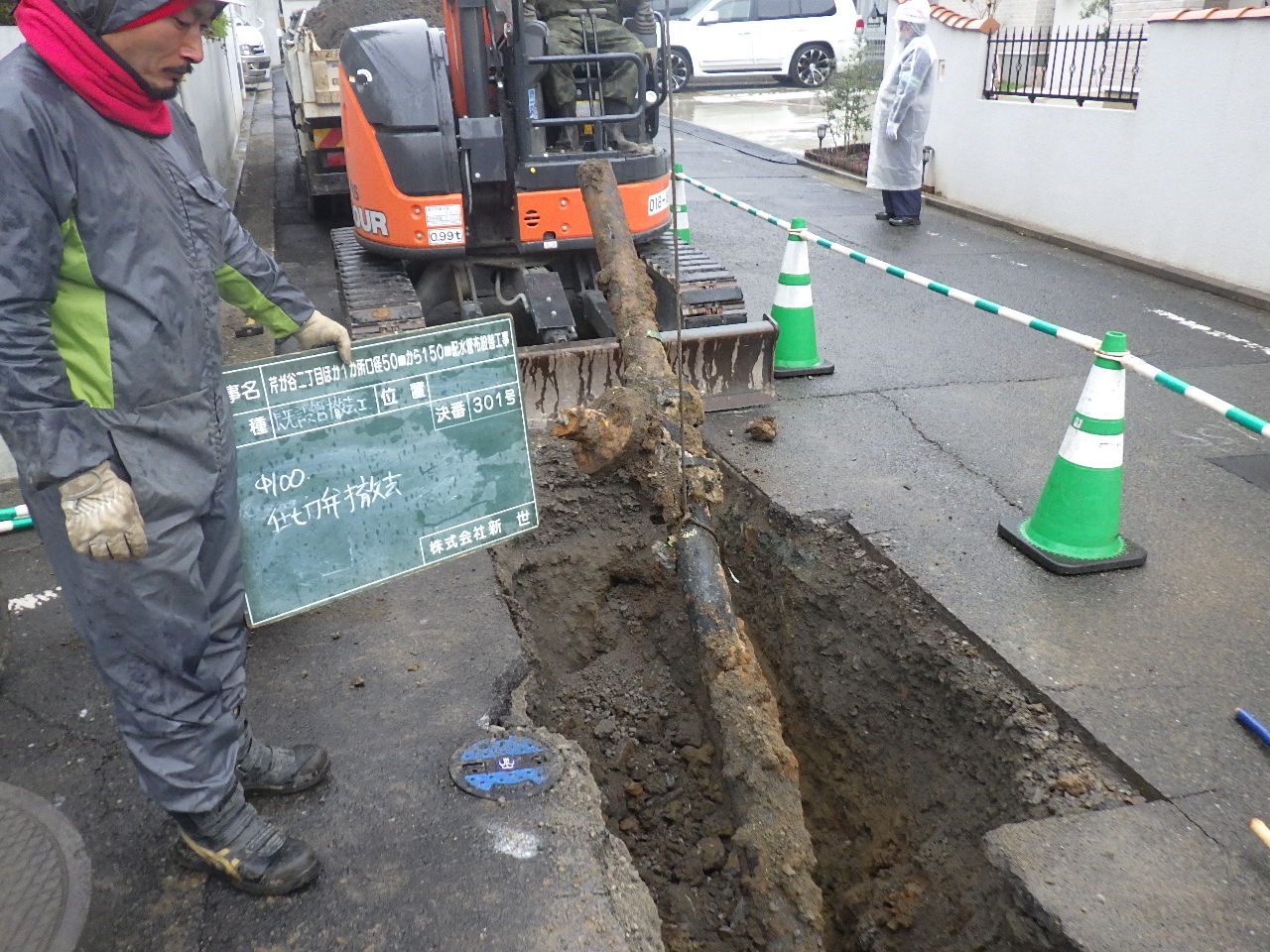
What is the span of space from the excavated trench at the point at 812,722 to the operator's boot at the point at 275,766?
0.86m

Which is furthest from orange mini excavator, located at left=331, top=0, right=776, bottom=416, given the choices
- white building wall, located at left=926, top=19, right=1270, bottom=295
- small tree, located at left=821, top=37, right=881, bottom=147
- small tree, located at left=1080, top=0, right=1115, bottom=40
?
small tree, located at left=1080, top=0, right=1115, bottom=40

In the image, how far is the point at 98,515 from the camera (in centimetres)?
212

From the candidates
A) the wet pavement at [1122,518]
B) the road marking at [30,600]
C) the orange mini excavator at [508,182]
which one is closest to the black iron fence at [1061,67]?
the wet pavement at [1122,518]

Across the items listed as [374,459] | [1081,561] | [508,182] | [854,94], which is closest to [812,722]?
[1081,561]

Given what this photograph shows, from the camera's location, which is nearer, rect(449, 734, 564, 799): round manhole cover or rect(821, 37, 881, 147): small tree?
rect(449, 734, 564, 799): round manhole cover

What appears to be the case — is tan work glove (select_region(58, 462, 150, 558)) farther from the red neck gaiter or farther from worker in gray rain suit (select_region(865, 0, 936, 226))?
worker in gray rain suit (select_region(865, 0, 936, 226))

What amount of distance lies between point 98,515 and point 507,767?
1.34 metres

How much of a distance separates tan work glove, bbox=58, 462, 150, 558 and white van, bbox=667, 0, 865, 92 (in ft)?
70.0

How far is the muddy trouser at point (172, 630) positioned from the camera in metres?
2.28

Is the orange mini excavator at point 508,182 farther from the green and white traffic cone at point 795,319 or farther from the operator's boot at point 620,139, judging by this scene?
the green and white traffic cone at point 795,319

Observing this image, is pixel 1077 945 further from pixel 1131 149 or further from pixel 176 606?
pixel 1131 149

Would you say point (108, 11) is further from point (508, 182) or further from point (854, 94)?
point (854, 94)

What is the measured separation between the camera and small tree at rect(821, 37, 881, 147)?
1458 cm

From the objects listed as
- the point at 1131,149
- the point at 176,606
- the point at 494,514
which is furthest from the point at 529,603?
the point at 1131,149
